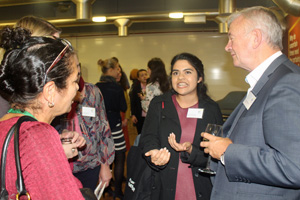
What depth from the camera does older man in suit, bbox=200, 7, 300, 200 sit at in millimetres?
1172

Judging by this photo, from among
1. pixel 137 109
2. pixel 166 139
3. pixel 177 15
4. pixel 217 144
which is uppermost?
pixel 177 15

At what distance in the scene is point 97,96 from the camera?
8.20ft

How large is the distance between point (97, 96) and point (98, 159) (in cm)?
57

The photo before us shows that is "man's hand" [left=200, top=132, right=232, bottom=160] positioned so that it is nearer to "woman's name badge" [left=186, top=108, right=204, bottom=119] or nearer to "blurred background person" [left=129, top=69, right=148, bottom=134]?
"woman's name badge" [left=186, top=108, right=204, bottom=119]

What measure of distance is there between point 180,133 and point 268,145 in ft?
3.05

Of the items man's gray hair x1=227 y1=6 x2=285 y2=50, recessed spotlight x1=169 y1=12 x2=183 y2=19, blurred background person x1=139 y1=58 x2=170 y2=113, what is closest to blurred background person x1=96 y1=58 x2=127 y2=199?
blurred background person x1=139 y1=58 x2=170 y2=113

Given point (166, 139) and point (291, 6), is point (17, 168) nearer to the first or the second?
point (166, 139)

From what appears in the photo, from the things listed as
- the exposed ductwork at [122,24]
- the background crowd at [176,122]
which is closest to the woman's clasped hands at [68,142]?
the background crowd at [176,122]

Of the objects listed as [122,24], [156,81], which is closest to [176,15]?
[122,24]

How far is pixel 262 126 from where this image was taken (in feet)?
4.26

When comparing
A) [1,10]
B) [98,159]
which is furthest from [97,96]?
→ [1,10]

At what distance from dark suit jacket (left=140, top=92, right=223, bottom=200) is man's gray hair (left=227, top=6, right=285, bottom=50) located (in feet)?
2.92

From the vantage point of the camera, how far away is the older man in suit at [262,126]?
117 cm

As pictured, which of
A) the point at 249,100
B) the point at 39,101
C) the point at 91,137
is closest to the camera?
the point at 39,101
